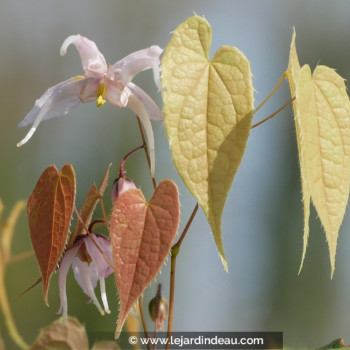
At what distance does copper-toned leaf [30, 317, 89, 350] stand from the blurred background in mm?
2387

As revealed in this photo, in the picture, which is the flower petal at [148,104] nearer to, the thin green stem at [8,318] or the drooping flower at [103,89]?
the drooping flower at [103,89]

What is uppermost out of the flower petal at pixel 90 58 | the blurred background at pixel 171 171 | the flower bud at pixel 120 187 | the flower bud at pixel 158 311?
the blurred background at pixel 171 171

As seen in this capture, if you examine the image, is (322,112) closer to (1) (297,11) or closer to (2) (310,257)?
(2) (310,257)

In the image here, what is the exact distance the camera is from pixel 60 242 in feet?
1.62

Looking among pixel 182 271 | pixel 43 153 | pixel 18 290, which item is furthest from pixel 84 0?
pixel 18 290

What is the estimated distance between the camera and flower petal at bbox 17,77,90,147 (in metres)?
0.53

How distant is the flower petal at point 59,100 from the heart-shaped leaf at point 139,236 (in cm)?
9

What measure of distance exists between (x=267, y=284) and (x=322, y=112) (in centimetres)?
355

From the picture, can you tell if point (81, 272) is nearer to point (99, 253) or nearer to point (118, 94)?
point (99, 253)

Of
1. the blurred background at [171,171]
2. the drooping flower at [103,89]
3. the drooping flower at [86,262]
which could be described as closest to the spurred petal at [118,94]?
the drooping flower at [103,89]

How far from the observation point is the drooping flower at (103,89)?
52 centimetres

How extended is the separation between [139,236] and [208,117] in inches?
3.5

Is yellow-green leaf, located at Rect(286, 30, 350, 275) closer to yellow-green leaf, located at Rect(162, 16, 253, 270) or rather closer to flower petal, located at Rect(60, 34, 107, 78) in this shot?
yellow-green leaf, located at Rect(162, 16, 253, 270)

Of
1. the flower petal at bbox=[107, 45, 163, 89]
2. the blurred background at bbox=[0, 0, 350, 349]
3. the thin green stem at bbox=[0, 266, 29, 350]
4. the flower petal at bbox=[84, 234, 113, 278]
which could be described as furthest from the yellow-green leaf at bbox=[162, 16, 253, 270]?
the blurred background at bbox=[0, 0, 350, 349]
